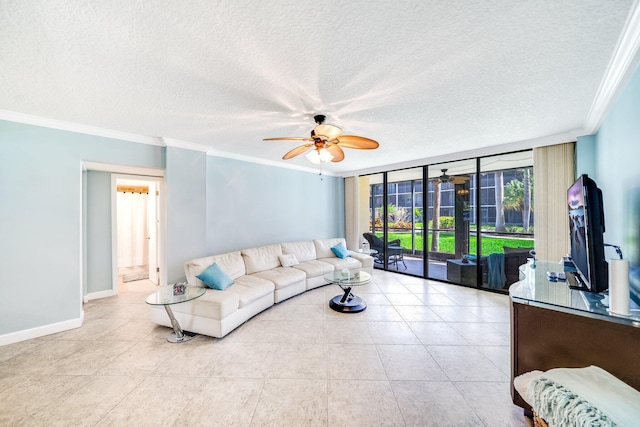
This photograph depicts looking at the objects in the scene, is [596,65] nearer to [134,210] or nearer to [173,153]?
[173,153]

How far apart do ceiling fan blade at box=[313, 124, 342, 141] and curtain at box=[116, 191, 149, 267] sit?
5.84 meters

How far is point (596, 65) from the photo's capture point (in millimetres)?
1762

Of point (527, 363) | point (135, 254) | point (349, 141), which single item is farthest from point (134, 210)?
point (527, 363)

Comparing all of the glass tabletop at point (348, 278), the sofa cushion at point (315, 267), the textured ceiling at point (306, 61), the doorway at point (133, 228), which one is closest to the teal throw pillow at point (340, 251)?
the sofa cushion at point (315, 267)

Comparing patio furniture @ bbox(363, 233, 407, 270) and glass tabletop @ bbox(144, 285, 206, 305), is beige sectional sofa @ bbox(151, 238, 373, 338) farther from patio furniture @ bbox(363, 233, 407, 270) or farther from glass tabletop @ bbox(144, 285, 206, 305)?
patio furniture @ bbox(363, 233, 407, 270)

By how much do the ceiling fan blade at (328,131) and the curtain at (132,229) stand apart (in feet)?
19.2

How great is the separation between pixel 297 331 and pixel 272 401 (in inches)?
42.2

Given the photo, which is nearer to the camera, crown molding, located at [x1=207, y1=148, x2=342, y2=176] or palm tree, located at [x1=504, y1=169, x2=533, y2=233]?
palm tree, located at [x1=504, y1=169, x2=533, y2=233]

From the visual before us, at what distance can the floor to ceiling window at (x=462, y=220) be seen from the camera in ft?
13.3

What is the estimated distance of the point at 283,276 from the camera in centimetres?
381

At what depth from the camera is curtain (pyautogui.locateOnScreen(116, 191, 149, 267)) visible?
230 inches

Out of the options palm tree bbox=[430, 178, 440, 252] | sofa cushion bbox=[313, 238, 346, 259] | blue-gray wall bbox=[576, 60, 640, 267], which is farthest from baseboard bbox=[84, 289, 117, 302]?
blue-gray wall bbox=[576, 60, 640, 267]

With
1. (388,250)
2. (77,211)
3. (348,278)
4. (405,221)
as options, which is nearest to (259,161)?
(77,211)

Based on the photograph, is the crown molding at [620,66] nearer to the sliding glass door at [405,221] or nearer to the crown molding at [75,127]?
the sliding glass door at [405,221]
